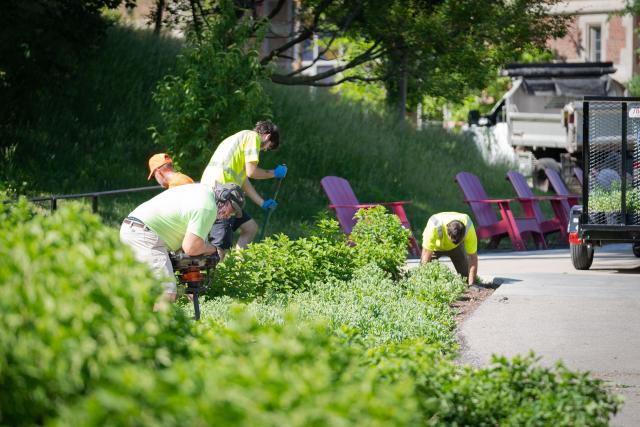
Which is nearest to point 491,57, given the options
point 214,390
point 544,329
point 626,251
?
point 626,251

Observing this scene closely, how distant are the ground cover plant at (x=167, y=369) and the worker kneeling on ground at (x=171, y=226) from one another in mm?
2627

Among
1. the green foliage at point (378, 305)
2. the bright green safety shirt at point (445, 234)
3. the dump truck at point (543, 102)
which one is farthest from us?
the dump truck at point (543, 102)

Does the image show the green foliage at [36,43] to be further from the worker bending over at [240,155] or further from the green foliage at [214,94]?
the worker bending over at [240,155]

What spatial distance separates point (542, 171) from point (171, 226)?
2054cm

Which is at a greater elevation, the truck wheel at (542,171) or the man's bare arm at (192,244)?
the man's bare arm at (192,244)

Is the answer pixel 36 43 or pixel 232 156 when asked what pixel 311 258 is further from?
pixel 36 43

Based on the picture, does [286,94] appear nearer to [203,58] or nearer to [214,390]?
[203,58]

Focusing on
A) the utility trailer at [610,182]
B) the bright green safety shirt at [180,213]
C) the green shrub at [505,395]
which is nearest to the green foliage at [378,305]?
the bright green safety shirt at [180,213]

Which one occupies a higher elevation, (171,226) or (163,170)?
(163,170)

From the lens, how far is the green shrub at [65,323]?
10.6ft

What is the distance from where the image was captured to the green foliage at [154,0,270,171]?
1580cm

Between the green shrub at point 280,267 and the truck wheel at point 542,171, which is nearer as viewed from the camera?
the green shrub at point 280,267

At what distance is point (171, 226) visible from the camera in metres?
7.79

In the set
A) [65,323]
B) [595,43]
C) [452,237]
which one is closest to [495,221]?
[452,237]
